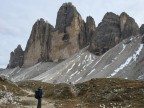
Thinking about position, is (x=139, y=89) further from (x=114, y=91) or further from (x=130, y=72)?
Answer: (x=130, y=72)

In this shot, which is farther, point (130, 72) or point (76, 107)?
point (130, 72)

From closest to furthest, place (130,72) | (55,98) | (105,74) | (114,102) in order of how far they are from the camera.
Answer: (114,102), (55,98), (130,72), (105,74)

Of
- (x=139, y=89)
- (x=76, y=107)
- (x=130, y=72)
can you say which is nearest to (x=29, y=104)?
(x=76, y=107)

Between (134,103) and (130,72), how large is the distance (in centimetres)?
14138

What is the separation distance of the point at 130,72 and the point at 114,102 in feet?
459

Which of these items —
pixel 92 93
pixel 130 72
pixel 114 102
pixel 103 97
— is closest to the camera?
pixel 114 102

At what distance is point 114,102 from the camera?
46031 millimetres

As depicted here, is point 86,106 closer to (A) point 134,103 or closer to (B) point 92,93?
(A) point 134,103

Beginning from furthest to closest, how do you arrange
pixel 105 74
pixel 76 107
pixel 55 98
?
pixel 105 74, pixel 55 98, pixel 76 107

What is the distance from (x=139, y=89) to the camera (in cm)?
4947

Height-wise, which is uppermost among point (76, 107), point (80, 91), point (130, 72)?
point (130, 72)

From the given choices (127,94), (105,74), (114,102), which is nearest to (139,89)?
(127,94)

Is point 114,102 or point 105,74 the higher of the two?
point 105,74

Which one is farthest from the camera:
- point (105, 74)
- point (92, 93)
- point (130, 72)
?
point (105, 74)
